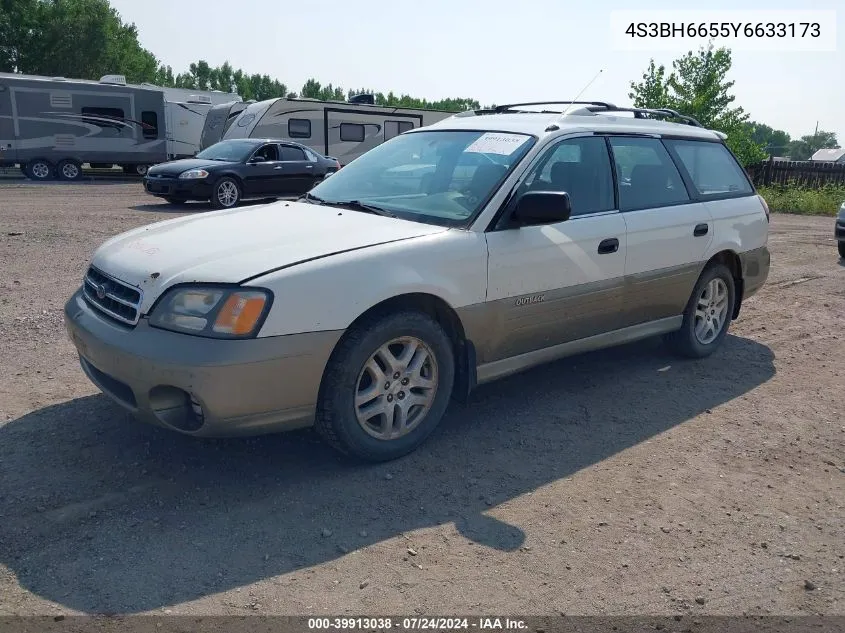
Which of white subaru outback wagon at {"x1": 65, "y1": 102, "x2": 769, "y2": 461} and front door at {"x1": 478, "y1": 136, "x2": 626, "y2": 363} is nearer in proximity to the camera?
white subaru outback wagon at {"x1": 65, "y1": 102, "x2": 769, "y2": 461}

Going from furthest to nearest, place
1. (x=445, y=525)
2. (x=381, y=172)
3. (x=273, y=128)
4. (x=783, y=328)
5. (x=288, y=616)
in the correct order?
(x=273, y=128), (x=783, y=328), (x=381, y=172), (x=445, y=525), (x=288, y=616)

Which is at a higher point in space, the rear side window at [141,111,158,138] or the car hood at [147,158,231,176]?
the rear side window at [141,111,158,138]

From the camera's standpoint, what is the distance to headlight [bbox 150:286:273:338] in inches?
127

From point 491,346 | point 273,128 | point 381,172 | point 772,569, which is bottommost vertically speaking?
point 772,569

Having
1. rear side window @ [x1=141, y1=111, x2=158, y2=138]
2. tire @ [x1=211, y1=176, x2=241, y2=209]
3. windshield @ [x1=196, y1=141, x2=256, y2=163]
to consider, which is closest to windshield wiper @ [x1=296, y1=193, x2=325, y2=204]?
tire @ [x1=211, y1=176, x2=241, y2=209]

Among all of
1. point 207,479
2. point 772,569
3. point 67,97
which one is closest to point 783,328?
point 772,569

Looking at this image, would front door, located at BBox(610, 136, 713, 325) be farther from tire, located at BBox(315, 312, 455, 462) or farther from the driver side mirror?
Result: tire, located at BBox(315, 312, 455, 462)

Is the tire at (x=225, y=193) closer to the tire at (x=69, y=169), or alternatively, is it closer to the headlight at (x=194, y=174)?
the headlight at (x=194, y=174)

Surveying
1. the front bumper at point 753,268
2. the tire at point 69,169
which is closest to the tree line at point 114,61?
the tire at point 69,169

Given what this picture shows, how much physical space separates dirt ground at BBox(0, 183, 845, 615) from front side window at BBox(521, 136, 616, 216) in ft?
4.13

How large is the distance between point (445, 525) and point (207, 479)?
3.83 ft

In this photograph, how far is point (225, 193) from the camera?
15.0 m

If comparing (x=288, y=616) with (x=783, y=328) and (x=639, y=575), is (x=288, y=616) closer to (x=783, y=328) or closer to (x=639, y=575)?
(x=639, y=575)

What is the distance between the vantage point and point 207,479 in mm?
3539
